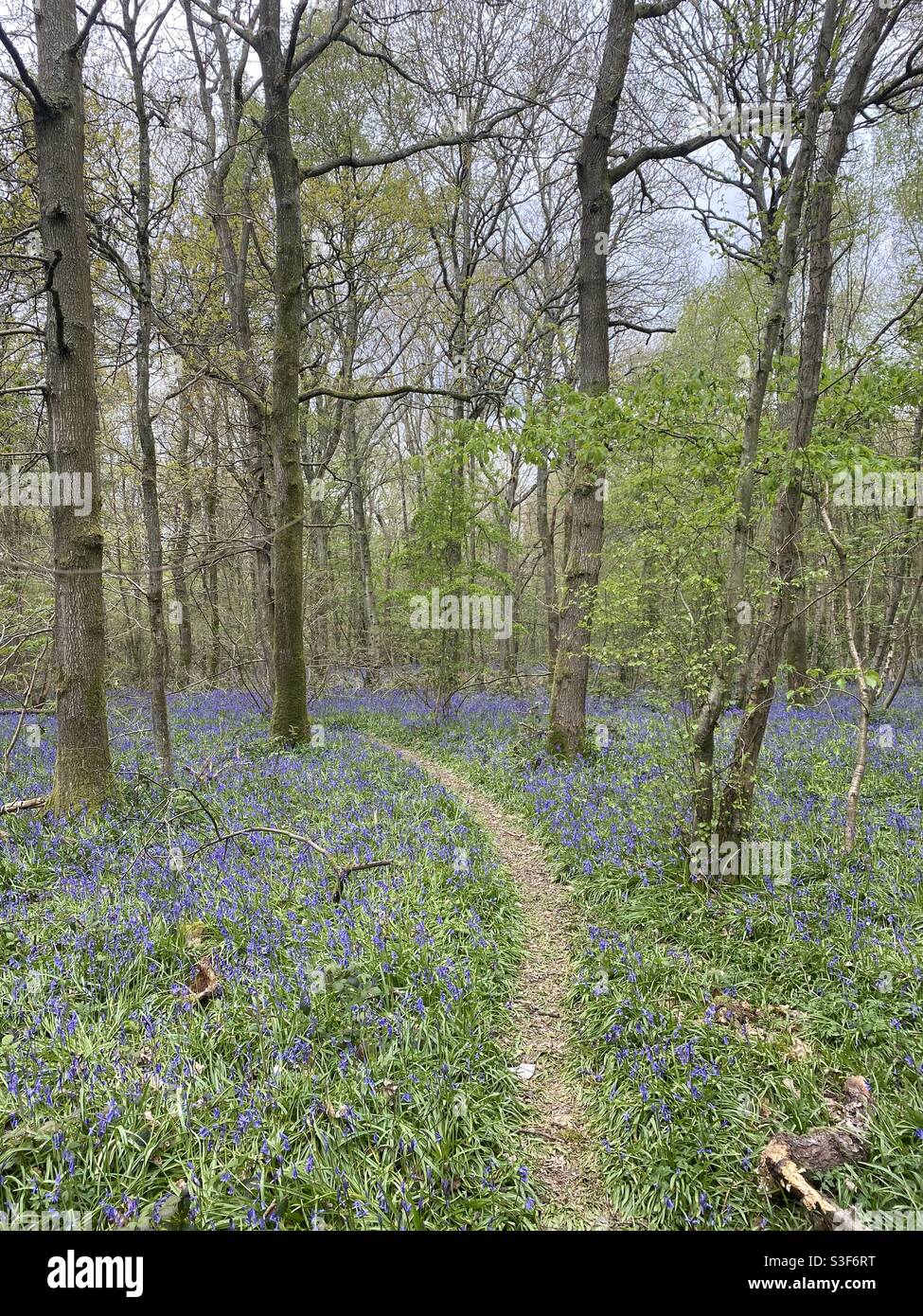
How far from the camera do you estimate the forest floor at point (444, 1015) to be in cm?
251

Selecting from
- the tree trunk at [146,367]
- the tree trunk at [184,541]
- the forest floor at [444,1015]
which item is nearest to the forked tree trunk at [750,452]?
the forest floor at [444,1015]

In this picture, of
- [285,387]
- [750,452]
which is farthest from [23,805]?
[750,452]

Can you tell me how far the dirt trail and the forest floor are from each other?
1cm

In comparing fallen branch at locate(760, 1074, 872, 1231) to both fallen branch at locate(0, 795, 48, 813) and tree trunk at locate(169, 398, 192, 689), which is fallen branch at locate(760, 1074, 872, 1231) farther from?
tree trunk at locate(169, 398, 192, 689)

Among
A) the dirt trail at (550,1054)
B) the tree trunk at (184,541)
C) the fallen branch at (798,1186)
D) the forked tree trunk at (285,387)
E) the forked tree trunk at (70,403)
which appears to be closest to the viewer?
the fallen branch at (798,1186)

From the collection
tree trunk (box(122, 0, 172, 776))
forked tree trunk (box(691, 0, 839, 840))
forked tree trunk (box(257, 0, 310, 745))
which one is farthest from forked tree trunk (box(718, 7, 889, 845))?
forked tree trunk (box(257, 0, 310, 745))

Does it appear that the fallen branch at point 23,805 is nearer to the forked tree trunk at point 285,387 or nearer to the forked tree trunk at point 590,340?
the forked tree trunk at point 285,387

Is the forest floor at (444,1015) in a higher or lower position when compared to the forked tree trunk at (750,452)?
lower

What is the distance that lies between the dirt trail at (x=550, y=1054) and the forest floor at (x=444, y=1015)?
15mm

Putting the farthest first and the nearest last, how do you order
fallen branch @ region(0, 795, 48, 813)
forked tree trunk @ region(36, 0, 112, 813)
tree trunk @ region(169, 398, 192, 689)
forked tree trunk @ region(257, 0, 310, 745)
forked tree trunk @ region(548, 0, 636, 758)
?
tree trunk @ region(169, 398, 192, 689)
forked tree trunk @ region(257, 0, 310, 745)
forked tree trunk @ region(548, 0, 636, 758)
fallen branch @ region(0, 795, 48, 813)
forked tree trunk @ region(36, 0, 112, 813)

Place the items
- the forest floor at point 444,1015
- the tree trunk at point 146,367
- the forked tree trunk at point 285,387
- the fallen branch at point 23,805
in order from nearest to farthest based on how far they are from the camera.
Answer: the forest floor at point 444,1015 < the fallen branch at point 23,805 < the tree trunk at point 146,367 < the forked tree trunk at point 285,387

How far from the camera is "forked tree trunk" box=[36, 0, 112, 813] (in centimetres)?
515
